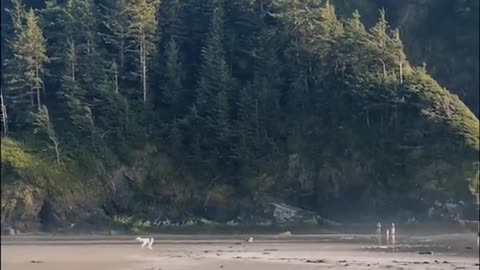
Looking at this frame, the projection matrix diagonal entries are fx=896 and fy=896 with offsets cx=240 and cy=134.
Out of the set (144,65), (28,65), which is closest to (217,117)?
(144,65)

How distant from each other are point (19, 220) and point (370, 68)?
25.8 m

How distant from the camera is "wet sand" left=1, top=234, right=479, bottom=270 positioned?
31.0 meters

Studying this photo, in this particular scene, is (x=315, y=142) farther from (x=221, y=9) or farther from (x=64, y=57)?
(x=64, y=57)

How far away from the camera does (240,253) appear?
37.2 meters

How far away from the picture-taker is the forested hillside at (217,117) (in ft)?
183

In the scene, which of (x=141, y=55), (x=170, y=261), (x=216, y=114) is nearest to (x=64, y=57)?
(x=141, y=55)

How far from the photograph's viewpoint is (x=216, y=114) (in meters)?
60.6

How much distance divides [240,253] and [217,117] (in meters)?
24.2

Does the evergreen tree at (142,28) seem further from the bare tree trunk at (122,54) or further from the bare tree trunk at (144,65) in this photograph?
the bare tree trunk at (122,54)

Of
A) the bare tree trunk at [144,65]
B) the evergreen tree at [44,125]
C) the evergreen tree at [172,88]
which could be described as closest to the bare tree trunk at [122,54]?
the bare tree trunk at [144,65]

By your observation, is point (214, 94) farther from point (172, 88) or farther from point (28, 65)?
point (28, 65)

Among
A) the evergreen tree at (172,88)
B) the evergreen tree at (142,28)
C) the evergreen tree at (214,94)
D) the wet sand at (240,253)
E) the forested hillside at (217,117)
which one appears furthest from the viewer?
the evergreen tree at (142,28)

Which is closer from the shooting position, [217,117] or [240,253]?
[240,253]

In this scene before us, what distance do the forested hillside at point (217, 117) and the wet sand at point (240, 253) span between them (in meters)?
7.66
